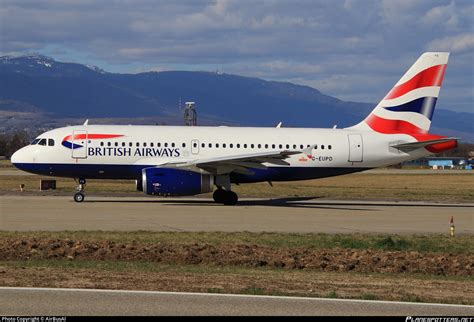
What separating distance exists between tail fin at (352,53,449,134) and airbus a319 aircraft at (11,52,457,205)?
5 centimetres

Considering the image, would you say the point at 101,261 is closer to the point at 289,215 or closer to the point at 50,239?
the point at 50,239

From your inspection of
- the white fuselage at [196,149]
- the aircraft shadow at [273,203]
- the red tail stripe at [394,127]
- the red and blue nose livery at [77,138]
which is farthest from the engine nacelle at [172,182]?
the red tail stripe at [394,127]

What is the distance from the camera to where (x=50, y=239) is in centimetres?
2109

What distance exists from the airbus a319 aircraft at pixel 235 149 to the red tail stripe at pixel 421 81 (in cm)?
5

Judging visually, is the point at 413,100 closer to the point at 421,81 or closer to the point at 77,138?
the point at 421,81

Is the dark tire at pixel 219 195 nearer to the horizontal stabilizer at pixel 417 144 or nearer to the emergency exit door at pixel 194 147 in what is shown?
the emergency exit door at pixel 194 147

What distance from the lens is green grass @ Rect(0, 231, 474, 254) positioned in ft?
71.4

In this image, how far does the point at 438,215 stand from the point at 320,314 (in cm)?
2340

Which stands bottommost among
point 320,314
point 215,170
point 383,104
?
point 320,314

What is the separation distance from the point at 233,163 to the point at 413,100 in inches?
390

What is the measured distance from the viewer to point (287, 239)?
23.1 m

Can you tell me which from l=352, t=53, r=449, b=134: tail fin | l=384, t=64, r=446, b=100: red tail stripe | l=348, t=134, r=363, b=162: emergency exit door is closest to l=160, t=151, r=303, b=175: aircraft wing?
l=348, t=134, r=363, b=162: emergency exit door

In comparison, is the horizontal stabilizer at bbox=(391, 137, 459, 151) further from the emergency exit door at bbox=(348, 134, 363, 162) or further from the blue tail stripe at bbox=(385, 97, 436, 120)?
the blue tail stripe at bbox=(385, 97, 436, 120)

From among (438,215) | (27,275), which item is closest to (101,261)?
(27,275)
